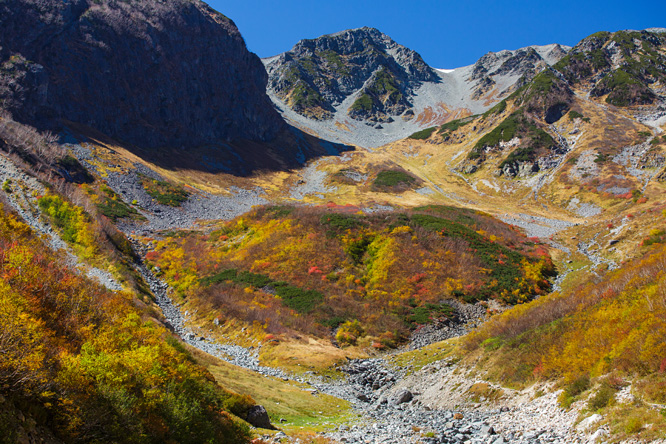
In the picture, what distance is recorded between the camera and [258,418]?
1228cm

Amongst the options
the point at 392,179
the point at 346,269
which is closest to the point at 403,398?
the point at 346,269

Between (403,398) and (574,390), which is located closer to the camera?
(574,390)

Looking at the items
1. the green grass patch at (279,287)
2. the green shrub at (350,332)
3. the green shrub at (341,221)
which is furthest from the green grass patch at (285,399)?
the green shrub at (341,221)

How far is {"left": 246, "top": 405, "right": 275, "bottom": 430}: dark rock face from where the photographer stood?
1220 centimetres

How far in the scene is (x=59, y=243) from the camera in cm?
2775

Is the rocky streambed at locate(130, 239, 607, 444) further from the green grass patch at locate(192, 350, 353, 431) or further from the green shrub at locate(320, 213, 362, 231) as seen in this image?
the green shrub at locate(320, 213, 362, 231)

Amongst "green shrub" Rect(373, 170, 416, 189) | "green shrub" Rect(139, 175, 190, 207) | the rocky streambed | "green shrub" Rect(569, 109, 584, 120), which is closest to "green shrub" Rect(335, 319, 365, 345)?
the rocky streambed

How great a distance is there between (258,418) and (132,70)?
103 m

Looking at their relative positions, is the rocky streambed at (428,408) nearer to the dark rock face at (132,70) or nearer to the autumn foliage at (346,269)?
the autumn foliage at (346,269)

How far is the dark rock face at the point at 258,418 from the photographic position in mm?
12195

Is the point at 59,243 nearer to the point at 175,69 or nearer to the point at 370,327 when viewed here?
the point at 370,327

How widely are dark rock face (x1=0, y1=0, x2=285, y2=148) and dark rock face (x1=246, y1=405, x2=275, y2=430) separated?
80.5 meters

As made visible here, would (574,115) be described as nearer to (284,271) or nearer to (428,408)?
(284,271)

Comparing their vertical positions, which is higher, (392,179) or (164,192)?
(392,179)
